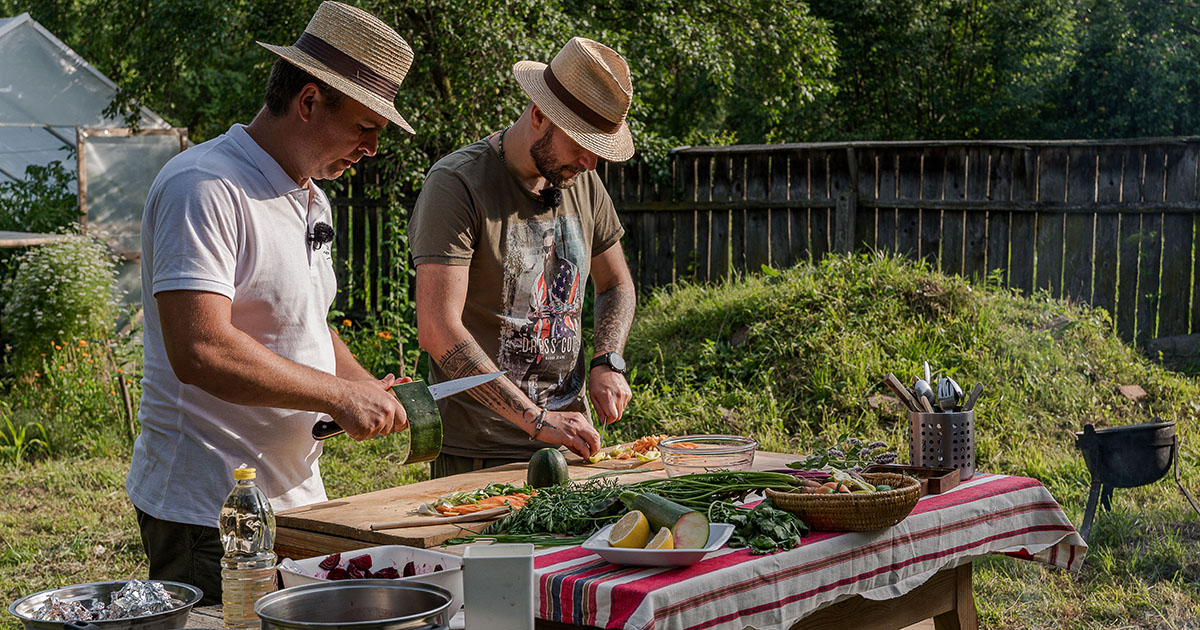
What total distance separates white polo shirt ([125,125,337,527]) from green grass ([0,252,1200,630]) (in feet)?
9.64

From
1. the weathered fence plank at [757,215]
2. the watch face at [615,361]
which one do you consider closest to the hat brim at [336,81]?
the watch face at [615,361]

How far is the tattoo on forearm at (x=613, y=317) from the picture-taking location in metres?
4.12

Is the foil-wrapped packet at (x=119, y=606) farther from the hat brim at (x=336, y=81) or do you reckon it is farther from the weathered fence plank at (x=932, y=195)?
the weathered fence plank at (x=932, y=195)

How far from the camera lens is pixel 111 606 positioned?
187 centimetres

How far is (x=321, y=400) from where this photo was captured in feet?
8.41

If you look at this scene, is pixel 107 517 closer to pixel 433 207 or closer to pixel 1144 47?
pixel 433 207

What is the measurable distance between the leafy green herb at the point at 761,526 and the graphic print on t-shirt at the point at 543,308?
120 cm

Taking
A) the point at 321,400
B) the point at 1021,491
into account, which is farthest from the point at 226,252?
the point at 1021,491

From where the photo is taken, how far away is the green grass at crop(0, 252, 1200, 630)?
548 cm

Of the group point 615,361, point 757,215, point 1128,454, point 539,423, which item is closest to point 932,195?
point 757,215

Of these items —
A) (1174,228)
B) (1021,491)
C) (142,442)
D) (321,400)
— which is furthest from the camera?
(1174,228)

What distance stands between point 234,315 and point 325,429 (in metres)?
0.36

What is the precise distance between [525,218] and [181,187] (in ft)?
4.27

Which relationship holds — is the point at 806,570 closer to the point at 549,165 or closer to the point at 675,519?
the point at 675,519
